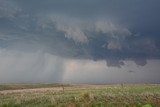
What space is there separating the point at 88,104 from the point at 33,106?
7116 mm

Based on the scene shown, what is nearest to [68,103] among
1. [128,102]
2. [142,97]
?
[128,102]

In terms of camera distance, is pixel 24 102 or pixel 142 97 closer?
pixel 24 102

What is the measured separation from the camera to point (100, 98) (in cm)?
4950

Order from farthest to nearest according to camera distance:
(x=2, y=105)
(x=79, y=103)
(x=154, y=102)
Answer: (x=154, y=102) < (x=79, y=103) < (x=2, y=105)

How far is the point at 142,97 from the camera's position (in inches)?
2048

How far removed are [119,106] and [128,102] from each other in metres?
1.74

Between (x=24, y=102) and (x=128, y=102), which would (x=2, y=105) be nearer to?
(x=24, y=102)

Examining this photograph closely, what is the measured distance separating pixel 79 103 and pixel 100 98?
3.91 metres

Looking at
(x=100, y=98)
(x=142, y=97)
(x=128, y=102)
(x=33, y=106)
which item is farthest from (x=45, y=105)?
(x=142, y=97)

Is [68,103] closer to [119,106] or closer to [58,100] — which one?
[58,100]

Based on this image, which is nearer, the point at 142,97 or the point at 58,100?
the point at 58,100

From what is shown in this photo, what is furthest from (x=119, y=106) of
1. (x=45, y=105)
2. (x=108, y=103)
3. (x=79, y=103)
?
(x=45, y=105)

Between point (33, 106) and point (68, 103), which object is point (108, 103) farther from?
point (33, 106)

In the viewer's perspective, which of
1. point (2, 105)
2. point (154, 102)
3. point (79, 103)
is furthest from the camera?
point (154, 102)
